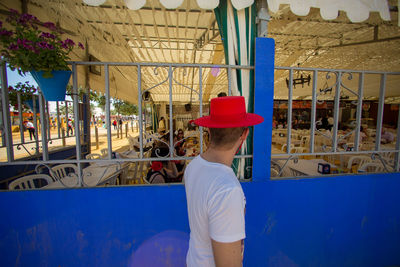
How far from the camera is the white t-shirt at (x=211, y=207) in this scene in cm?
88

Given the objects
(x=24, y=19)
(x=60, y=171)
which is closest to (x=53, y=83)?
(x=24, y=19)

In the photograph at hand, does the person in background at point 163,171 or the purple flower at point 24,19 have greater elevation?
the purple flower at point 24,19

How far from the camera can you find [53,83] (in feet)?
5.83

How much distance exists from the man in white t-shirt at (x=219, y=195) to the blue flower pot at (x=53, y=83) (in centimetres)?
166

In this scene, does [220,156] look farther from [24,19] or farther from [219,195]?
[24,19]

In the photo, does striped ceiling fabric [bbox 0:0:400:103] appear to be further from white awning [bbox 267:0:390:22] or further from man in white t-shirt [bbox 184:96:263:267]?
man in white t-shirt [bbox 184:96:263:267]

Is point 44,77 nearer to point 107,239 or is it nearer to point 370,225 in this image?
point 107,239

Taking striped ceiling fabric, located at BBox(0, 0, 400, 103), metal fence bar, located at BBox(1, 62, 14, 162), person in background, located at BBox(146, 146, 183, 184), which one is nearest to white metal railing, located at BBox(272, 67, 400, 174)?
striped ceiling fabric, located at BBox(0, 0, 400, 103)

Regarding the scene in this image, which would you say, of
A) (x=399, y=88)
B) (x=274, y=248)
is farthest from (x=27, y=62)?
(x=399, y=88)

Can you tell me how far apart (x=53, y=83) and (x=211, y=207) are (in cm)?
196

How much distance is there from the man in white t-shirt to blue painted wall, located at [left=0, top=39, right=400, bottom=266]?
39.9 inches

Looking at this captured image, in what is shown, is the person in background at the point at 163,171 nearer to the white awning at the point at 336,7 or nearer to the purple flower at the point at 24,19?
the purple flower at the point at 24,19

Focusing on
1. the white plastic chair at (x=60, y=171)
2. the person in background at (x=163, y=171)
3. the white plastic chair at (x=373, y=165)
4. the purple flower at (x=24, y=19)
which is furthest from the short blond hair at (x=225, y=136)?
the white plastic chair at (x=373, y=165)

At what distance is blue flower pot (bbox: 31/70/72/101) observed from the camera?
1747 mm
